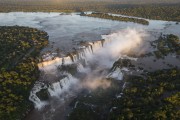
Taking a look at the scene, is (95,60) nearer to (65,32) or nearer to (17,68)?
(17,68)

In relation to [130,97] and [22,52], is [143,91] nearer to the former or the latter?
[130,97]

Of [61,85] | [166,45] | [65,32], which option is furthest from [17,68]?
[166,45]

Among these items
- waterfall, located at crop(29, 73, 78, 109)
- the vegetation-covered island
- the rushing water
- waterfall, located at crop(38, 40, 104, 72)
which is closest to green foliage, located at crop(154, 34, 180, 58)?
the rushing water

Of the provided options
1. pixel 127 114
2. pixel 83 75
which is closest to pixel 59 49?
pixel 83 75

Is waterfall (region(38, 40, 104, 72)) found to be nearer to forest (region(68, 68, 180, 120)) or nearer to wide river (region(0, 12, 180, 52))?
wide river (region(0, 12, 180, 52))

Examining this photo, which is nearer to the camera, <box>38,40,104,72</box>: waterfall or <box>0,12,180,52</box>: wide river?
<box>38,40,104,72</box>: waterfall
